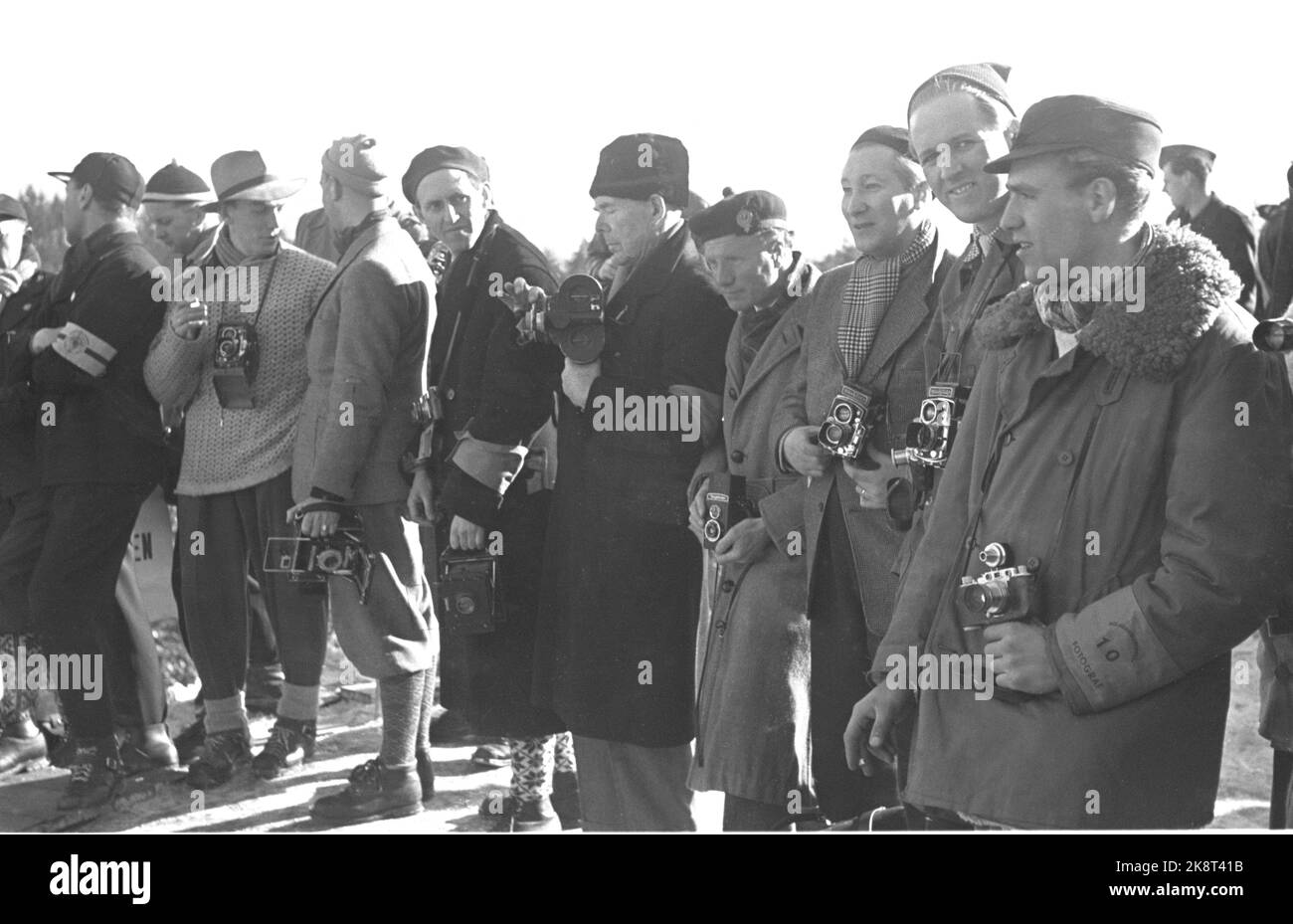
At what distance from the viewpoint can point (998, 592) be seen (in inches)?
121

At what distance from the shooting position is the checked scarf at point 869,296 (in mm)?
4113

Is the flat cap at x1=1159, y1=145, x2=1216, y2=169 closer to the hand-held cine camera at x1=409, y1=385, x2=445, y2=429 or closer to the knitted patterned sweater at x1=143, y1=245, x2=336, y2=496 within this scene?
the hand-held cine camera at x1=409, y1=385, x2=445, y2=429

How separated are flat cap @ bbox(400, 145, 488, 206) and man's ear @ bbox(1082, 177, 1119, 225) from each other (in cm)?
275

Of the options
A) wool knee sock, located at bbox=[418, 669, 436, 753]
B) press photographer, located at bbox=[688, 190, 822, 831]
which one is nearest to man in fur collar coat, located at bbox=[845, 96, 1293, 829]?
press photographer, located at bbox=[688, 190, 822, 831]

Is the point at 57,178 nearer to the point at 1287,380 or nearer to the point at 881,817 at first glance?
the point at 881,817

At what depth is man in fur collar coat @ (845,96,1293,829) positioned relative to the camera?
114 inches

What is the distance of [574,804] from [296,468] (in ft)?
4.78

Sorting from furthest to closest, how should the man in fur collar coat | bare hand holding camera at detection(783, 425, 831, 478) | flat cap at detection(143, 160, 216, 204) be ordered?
flat cap at detection(143, 160, 216, 204) < bare hand holding camera at detection(783, 425, 831, 478) < the man in fur collar coat

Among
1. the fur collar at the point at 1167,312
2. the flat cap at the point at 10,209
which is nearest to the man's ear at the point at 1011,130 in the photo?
the fur collar at the point at 1167,312

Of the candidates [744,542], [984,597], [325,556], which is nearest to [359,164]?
[325,556]

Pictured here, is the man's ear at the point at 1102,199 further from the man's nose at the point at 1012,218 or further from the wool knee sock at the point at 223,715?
the wool knee sock at the point at 223,715

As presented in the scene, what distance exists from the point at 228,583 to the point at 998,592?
3575 millimetres

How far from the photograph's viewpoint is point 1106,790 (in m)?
2.97
